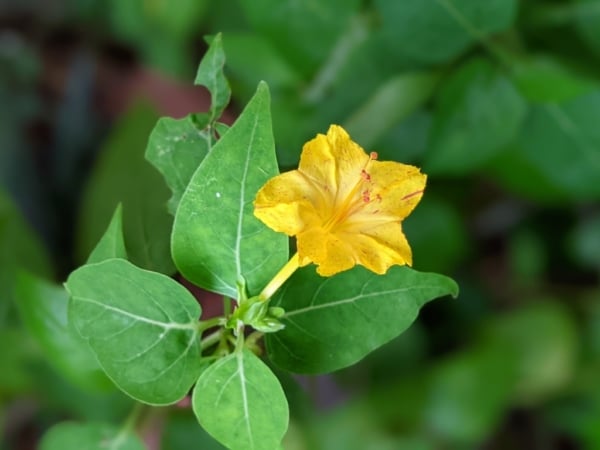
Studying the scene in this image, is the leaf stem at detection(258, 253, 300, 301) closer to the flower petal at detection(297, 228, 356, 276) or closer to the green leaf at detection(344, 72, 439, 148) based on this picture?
the flower petal at detection(297, 228, 356, 276)

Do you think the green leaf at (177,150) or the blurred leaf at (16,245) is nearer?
the green leaf at (177,150)

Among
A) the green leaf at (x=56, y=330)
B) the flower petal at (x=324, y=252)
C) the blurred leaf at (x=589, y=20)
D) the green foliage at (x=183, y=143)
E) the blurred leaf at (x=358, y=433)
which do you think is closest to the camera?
the flower petal at (x=324, y=252)

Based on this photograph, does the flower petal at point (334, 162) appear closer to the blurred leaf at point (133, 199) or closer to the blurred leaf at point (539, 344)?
the blurred leaf at point (133, 199)

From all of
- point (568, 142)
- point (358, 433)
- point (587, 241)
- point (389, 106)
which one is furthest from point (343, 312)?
point (587, 241)

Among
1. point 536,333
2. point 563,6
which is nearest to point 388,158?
point 563,6

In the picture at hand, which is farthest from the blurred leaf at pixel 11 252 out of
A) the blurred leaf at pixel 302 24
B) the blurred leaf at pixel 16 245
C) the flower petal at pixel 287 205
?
the flower petal at pixel 287 205

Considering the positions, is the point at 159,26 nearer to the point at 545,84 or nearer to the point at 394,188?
the point at 545,84

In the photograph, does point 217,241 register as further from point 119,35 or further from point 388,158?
point 119,35

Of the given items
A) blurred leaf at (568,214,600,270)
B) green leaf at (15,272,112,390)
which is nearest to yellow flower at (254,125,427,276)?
green leaf at (15,272,112,390)
